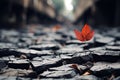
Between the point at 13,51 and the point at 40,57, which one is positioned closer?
the point at 40,57

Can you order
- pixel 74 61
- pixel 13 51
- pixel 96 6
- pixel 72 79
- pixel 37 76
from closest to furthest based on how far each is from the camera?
pixel 72 79 < pixel 37 76 < pixel 74 61 < pixel 13 51 < pixel 96 6

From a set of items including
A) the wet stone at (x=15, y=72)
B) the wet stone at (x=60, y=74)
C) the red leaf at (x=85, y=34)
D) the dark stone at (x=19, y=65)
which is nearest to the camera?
the wet stone at (x=60, y=74)

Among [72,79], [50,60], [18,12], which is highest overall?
[18,12]

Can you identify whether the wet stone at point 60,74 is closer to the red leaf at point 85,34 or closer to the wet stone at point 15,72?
the wet stone at point 15,72

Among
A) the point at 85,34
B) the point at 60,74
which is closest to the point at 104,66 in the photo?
the point at 60,74

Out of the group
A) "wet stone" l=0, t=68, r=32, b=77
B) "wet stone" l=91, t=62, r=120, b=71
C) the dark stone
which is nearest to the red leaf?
"wet stone" l=91, t=62, r=120, b=71

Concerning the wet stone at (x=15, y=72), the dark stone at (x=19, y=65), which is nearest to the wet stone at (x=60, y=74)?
the wet stone at (x=15, y=72)

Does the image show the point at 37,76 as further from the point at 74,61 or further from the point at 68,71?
the point at 74,61

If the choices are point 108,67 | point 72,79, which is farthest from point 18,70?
point 108,67

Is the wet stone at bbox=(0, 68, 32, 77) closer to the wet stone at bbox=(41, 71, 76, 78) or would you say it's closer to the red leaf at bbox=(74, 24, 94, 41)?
the wet stone at bbox=(41, 71, 76, 78)

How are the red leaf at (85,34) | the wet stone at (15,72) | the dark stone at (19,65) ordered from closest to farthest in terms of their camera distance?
the wet stone at (15,72) < the dark stone at (19,65) < the red leaf at (85,34)

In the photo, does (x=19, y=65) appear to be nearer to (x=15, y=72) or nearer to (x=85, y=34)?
(x=15, y=72)
